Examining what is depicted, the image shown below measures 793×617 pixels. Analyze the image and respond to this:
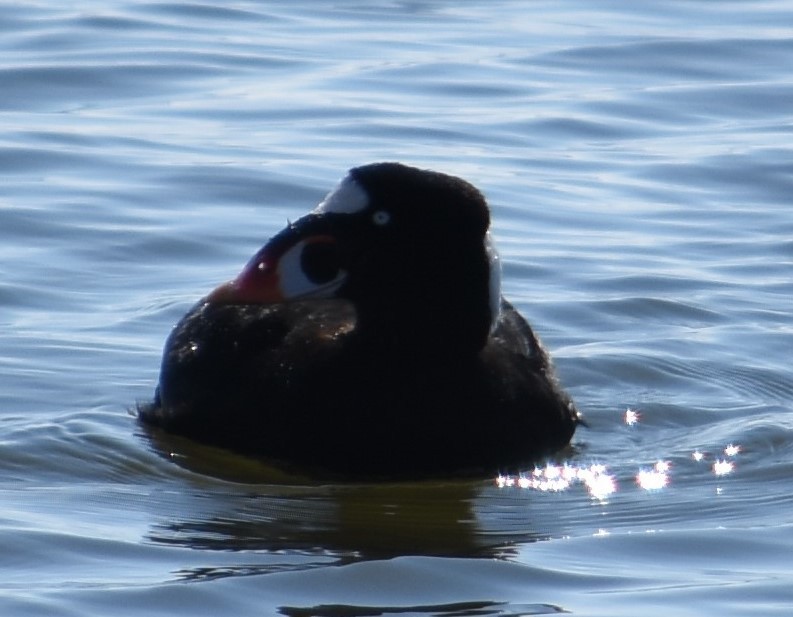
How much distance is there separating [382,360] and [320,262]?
16.8 inches

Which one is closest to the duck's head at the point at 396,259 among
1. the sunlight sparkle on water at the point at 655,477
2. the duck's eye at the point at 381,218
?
the duck's eye at the point at 381,218

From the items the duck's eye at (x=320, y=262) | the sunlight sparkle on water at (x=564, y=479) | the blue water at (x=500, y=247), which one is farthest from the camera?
the duck's eye at (x=320, y=262)

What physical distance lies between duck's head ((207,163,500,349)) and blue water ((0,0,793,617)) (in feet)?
2.09

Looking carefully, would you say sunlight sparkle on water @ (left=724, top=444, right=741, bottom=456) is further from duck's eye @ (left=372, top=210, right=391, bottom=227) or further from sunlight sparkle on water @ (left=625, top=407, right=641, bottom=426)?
duck's eye @ (left=372, top=210, right=391, bottom=227)

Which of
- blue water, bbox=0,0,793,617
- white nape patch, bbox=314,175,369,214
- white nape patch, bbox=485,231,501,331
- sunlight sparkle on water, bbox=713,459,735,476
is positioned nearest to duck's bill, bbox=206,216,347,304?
white nape patch, bbox=314,175,369,214

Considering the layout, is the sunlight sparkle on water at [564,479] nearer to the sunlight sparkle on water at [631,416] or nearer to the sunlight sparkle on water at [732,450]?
the sunlight sparkle on water at [732,450]

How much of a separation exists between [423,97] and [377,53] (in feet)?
5.62

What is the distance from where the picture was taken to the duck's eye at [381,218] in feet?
26.0

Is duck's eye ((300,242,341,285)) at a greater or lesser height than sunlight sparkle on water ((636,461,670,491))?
greater

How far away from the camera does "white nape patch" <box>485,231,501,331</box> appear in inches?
319

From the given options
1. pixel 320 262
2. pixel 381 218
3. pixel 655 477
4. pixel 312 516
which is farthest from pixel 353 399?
pixel 655 477

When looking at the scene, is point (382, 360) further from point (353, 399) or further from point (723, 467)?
point (723, 467)

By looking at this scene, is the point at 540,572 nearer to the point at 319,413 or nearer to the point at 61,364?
the point at 319,413

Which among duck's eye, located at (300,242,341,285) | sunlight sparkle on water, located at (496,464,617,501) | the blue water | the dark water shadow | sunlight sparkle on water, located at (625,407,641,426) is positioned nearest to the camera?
the blue water
